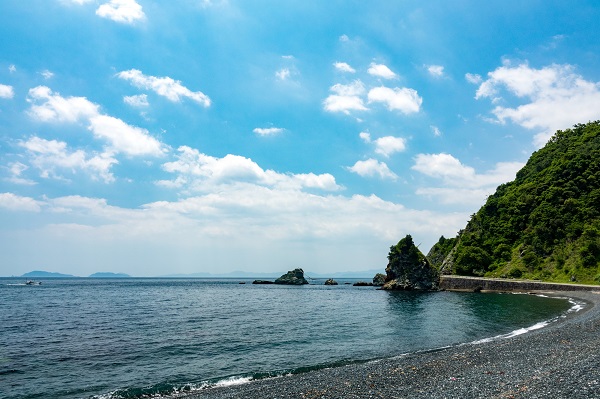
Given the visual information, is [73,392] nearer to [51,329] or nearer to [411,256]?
[51,329]

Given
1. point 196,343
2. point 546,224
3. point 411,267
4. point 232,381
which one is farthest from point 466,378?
point 546,224

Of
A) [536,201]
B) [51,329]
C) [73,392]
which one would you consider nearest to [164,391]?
[73,392]

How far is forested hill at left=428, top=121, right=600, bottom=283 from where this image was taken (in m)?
96.6

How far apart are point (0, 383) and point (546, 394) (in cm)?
3124

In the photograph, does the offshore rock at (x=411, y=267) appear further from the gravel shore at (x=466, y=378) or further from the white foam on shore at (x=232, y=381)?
the white foam on shore at (x=232, y=381)

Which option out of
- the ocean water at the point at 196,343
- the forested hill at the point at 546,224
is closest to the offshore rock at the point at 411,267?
the forested hill at the point at 546,224

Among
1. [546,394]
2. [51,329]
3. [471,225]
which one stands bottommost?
[51,329]

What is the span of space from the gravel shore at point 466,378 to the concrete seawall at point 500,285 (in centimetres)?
6514

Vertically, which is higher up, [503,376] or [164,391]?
[503,376]

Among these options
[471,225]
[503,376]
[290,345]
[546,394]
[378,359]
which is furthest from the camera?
[471,225]

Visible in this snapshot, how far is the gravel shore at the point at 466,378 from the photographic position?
15.9 metres

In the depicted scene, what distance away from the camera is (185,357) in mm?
29703

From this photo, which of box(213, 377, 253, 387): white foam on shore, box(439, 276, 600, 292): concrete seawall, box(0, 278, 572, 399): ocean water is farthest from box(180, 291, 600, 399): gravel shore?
box(439, 276, 600, 292): concrete seawall

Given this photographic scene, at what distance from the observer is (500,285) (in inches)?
3745
